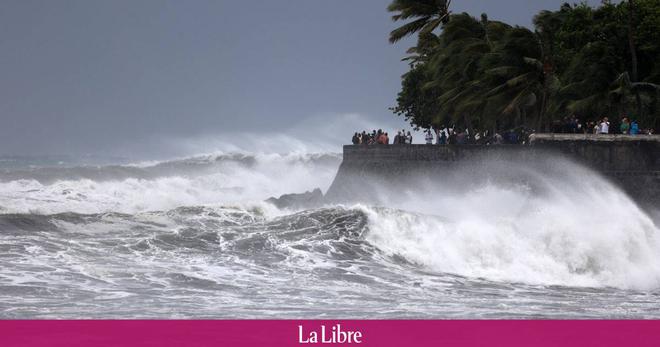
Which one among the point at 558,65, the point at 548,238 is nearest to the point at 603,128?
the point at 548,238

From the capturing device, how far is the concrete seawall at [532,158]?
80.3 feet

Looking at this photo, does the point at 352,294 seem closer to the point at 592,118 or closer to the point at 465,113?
the point at 465,113

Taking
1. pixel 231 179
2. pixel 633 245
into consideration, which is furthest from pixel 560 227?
pixel 231 179

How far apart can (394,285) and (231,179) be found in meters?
35.3

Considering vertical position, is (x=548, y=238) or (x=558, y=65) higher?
(x=558, y=65)

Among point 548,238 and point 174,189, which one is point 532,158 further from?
point 174,189

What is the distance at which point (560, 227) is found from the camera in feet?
69.5

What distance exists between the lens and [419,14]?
1384 inches

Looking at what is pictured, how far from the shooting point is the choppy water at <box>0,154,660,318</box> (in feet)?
43.9
